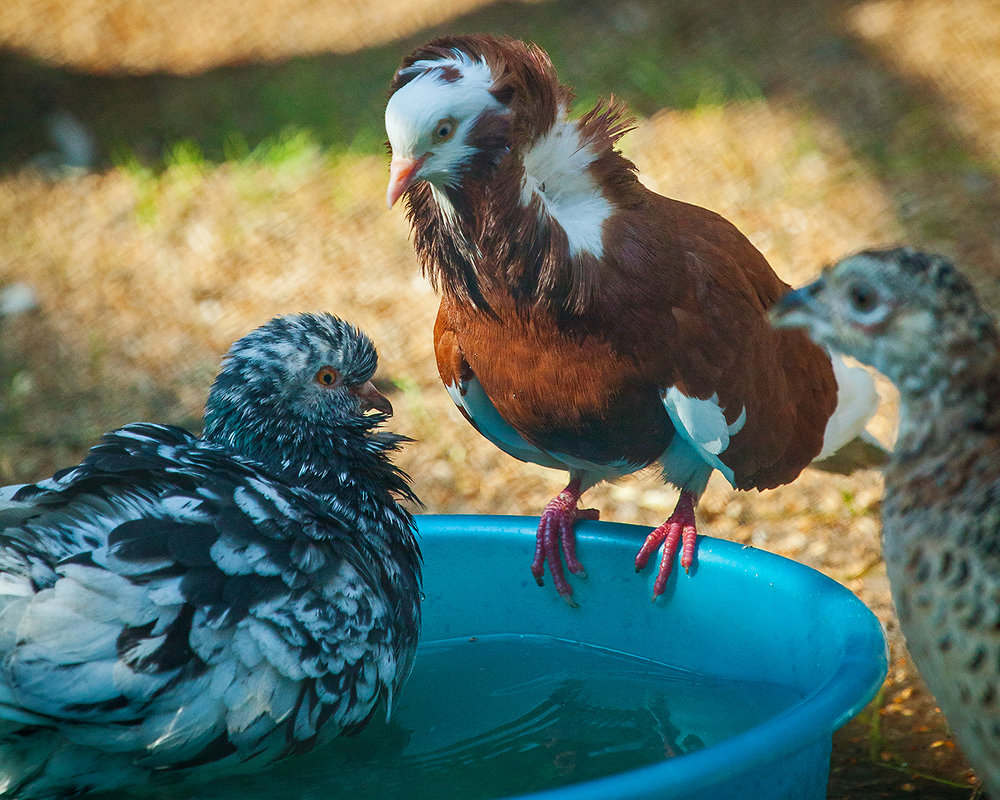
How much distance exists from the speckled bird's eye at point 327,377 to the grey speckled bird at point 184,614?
0.23ft

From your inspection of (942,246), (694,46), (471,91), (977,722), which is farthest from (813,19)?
(977,722)

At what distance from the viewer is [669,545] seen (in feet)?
7.70

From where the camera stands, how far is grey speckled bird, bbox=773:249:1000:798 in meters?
1.41

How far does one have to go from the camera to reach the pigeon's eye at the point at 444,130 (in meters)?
1.94

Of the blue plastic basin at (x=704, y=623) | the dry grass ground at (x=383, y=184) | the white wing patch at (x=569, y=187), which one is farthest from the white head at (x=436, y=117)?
the dry grass ground at (x=383, y=184)

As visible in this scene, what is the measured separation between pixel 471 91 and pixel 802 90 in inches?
153

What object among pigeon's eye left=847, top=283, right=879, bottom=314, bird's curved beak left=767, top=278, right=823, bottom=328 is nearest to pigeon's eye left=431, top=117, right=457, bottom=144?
bird's curved beak left=767, top=278, right=823, bottom=328

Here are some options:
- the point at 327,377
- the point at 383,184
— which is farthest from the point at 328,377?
the point at 383,184

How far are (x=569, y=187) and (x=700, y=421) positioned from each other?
1.87ft

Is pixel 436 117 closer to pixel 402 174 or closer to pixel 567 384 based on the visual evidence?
pixel 402 174

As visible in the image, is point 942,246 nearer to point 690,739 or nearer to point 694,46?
point 694,46

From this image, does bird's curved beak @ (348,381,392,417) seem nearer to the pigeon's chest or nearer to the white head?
the pigeon's chest

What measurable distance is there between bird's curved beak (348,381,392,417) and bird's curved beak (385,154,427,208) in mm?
553

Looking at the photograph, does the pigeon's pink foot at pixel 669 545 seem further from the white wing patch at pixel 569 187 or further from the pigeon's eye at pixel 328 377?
the pigeon's eye at pixel 328 377
